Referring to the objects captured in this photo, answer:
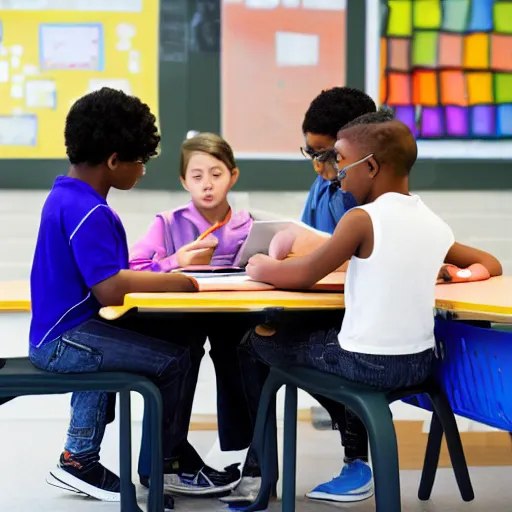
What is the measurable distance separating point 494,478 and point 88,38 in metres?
2.28

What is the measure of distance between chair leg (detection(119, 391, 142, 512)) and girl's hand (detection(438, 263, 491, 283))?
832mm

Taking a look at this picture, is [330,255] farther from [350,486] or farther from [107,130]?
[350,486]

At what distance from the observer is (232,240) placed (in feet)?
9.61

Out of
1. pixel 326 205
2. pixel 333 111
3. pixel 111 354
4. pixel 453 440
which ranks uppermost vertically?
pixel 333 111

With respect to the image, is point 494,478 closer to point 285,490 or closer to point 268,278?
point 285,490

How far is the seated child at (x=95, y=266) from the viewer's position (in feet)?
7.00

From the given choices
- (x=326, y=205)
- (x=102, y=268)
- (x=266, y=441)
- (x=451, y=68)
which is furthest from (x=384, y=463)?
(x=451, y=68)

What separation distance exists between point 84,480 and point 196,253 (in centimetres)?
75

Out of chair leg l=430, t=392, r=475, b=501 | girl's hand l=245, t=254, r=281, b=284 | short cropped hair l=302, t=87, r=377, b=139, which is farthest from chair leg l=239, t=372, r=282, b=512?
short cropped hair l=302, t=87, r=377, b=139

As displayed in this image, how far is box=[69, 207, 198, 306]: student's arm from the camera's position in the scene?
2111 mm

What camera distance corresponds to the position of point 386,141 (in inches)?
82.7

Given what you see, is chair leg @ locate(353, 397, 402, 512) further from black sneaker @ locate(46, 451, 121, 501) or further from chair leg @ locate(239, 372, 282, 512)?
black sneaker @ locate(46, 451, 121, 501)

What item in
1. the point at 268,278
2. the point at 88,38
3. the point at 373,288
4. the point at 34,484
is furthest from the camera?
the point at 88,38

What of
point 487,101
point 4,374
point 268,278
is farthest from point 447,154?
point 4,374
